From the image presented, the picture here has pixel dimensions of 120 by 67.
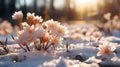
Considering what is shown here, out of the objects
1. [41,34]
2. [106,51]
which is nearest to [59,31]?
[41,34]

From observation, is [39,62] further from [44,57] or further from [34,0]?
[34,0]

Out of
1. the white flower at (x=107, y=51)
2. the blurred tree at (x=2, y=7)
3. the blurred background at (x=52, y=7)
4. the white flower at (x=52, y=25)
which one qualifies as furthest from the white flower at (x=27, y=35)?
the blurred tree at (x=2, y=7)

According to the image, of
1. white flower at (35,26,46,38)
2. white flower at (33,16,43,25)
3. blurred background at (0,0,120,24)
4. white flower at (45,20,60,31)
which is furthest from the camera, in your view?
blurred background at (0,0,120,24)

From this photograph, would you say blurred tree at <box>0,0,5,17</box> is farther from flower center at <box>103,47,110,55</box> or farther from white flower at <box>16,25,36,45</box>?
flower center at <box>103,47,110,55</box>

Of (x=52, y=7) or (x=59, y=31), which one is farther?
(x=52, y=7)

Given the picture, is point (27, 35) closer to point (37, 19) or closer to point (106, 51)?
point (37, 19)

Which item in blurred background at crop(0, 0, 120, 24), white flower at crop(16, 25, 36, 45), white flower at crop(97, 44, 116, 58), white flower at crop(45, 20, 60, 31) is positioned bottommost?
white flower at crop(97, 44, 116, 58)

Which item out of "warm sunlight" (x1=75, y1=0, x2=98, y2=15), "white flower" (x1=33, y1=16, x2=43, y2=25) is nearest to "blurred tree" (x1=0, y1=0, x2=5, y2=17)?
"warm sunlight" (x1=75, y1=0, x2=98, y2=15)

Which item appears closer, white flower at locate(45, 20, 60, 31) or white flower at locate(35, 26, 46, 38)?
white flower at locate(35, 26, 46, 38)
